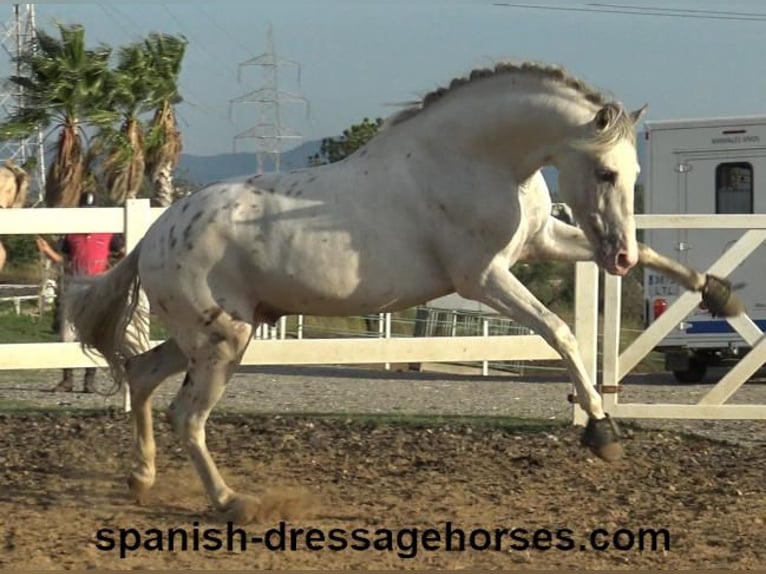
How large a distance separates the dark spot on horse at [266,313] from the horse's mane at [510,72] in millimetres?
1079

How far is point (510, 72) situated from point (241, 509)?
2.44 metres

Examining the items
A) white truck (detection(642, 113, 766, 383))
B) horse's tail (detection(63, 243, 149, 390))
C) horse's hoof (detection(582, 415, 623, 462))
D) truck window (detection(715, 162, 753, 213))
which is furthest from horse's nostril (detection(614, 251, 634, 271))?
truck window (detection(715, 162, 753, 213))

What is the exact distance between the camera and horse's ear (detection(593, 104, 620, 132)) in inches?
232

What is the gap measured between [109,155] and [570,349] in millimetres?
17162

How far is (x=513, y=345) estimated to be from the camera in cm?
948

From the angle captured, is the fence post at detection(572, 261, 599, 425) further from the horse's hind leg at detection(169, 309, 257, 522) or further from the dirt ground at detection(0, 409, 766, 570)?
the horse's hind leg at detection(169, 309, 257, 522)

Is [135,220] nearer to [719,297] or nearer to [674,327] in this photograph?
[674,327]

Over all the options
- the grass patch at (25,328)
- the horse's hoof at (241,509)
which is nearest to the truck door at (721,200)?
the grass patch at (25,328)

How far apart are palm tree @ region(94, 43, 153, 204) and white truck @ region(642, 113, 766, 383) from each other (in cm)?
942

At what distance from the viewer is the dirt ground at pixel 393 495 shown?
548cm

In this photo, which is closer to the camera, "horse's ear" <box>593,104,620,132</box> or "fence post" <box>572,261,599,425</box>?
"horse's ear" <box>593,104,620,132</box>

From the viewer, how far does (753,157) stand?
14.8m

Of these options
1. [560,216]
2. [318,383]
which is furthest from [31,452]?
[318,383]

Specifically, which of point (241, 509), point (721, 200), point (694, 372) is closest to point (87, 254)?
point (241, 509)
